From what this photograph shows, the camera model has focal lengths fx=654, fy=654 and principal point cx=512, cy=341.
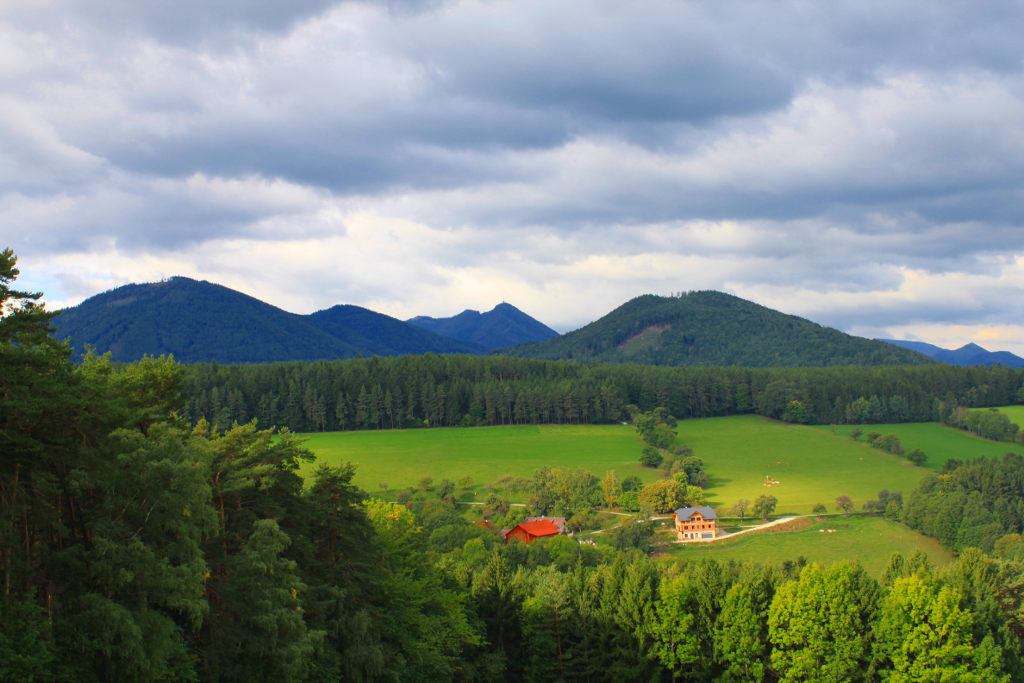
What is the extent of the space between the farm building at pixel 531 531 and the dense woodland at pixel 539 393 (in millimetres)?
60230

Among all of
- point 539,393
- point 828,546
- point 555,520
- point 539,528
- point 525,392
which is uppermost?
point 525,392

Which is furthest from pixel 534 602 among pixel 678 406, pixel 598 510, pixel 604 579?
pixel 678 406

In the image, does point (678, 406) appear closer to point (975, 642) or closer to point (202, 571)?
point (975, 642)

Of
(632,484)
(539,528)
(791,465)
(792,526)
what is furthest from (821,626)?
(791,465)

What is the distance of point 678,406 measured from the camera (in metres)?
138

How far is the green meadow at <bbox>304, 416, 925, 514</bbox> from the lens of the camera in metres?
85.4

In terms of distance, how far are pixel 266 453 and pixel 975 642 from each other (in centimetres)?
3313

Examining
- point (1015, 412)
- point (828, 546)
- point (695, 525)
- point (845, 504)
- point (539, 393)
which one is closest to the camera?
point (828, 546)

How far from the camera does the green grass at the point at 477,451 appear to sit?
88.1m

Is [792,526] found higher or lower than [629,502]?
lower

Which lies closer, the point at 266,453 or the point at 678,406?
the point at 266,453

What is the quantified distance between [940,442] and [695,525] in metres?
68.3

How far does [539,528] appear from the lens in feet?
216

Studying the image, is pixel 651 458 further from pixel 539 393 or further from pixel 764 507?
pixel 539 393
